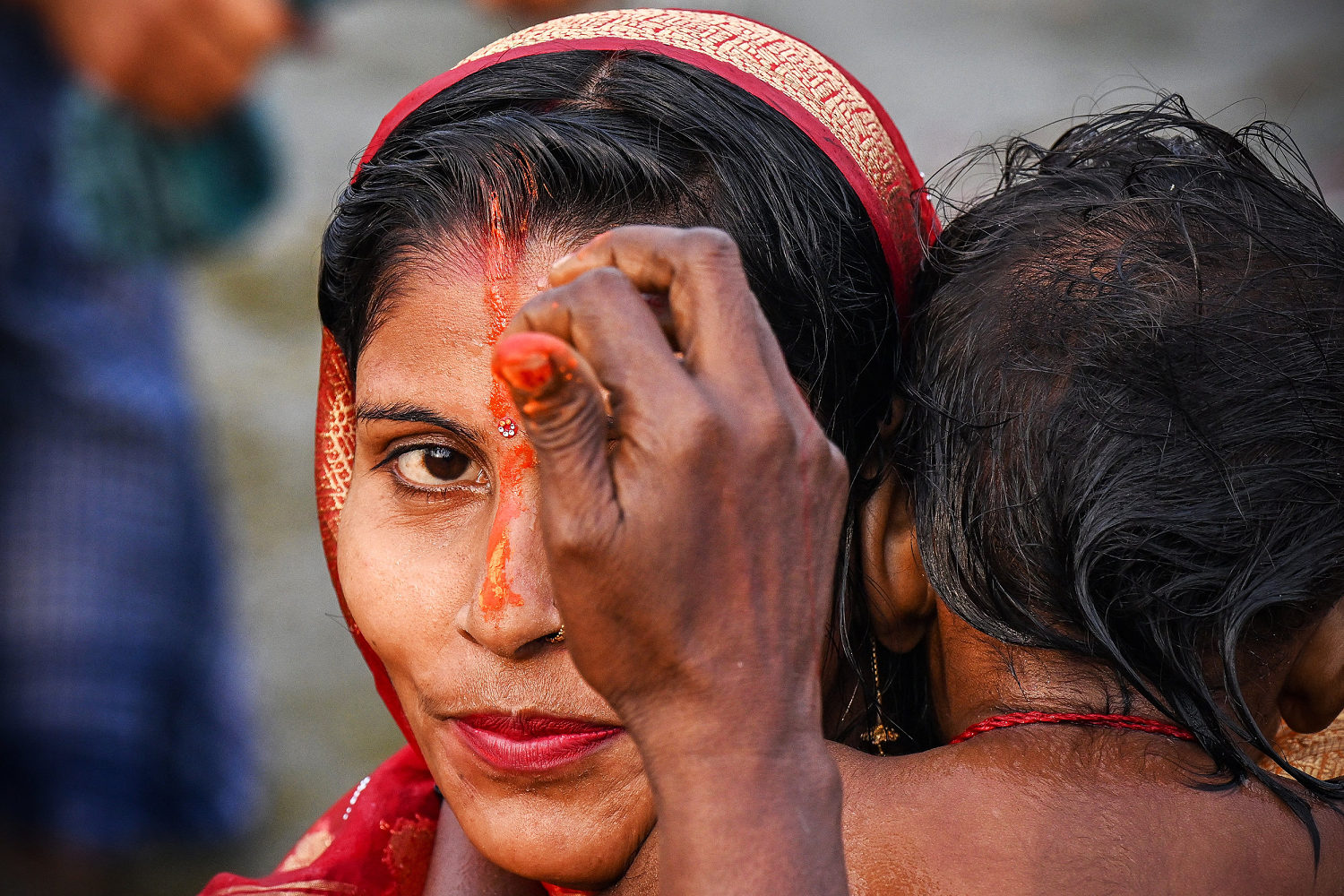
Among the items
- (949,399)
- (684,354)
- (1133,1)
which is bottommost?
(949,399)

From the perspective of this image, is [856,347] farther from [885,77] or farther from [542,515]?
[885,77]

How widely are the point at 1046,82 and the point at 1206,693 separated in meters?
5.67

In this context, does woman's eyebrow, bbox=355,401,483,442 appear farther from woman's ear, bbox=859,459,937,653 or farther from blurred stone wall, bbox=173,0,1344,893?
blurred stone wall, bbox=173,0,1344,893

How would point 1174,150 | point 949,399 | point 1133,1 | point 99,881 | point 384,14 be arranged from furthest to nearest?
point 384,14, point 1133,1, point 99,881, point 1174,150, point 949,399

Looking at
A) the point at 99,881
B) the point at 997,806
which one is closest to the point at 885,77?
the point at 99,881

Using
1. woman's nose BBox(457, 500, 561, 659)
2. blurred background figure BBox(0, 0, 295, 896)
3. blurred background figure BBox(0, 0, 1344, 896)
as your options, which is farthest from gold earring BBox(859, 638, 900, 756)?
blurred background figure BBox(0, 0, 295, 896)

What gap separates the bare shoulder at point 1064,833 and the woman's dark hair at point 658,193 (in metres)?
0.38

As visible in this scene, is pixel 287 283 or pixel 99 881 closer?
pixel 99 881

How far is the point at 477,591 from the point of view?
1.40m

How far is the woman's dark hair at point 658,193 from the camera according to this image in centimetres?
152

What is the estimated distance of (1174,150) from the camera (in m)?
1.72

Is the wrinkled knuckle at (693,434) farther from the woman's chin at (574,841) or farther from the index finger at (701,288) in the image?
the woman's chin at (574,841)

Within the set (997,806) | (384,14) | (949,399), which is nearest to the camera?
(997,806)

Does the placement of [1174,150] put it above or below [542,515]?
above
